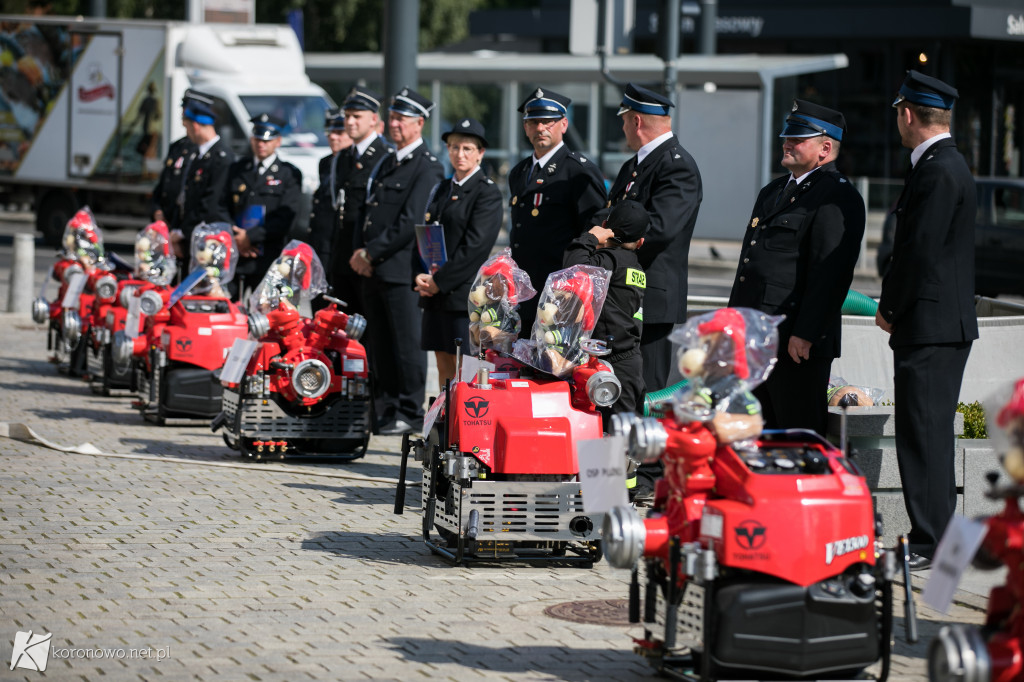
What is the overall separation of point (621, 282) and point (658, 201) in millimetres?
693

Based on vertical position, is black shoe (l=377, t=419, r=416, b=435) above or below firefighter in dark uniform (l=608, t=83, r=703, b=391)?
below

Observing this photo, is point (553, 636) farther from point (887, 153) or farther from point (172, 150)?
point (887, 153)

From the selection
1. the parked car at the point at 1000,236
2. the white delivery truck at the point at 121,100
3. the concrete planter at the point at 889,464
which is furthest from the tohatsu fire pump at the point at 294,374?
the parked car at the point at 1000,236

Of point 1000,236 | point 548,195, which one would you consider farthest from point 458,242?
point 1000,236

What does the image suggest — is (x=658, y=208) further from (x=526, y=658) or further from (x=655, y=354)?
(x=526, y=658)

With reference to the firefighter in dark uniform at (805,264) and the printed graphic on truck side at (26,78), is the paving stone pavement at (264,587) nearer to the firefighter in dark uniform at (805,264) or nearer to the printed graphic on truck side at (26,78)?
the firefighter in dark uniform at (805,264)

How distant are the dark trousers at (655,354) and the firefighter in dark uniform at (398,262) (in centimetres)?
270

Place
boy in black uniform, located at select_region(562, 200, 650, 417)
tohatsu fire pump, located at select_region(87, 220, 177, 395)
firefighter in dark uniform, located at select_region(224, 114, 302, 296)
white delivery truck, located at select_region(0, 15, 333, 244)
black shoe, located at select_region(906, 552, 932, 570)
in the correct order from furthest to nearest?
1. white delivery truck, located at select_region(0, 15, 333, 244)
2. firefighter in dark uniform, located at select_region(224, 114, 302, 296)
3. tohatsu fire pump, located at select_region(87, 220, 177, 395)
4. boy in black uniform, located at select_region(562, 200, 650, 417)
5. black shoe, located at select_region(906, 552, 932, 570)

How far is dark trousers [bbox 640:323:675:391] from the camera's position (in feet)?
28.6

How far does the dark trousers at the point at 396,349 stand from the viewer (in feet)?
36.3

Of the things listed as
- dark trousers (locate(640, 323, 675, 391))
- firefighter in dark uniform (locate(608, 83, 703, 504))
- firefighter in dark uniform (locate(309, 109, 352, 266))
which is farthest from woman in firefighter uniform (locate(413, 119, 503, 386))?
firefighter in dark uniform (locate(309, 109, 352, 266))

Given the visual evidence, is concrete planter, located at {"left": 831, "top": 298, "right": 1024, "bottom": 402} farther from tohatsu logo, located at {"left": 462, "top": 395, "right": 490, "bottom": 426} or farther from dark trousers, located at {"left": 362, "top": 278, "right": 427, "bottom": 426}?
tohatsu logo, located at {"left": 462, "top": 395, "right": 490, "bottom": 426}

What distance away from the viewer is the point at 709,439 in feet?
17.3

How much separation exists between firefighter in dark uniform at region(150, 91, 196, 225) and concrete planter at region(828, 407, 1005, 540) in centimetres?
804
